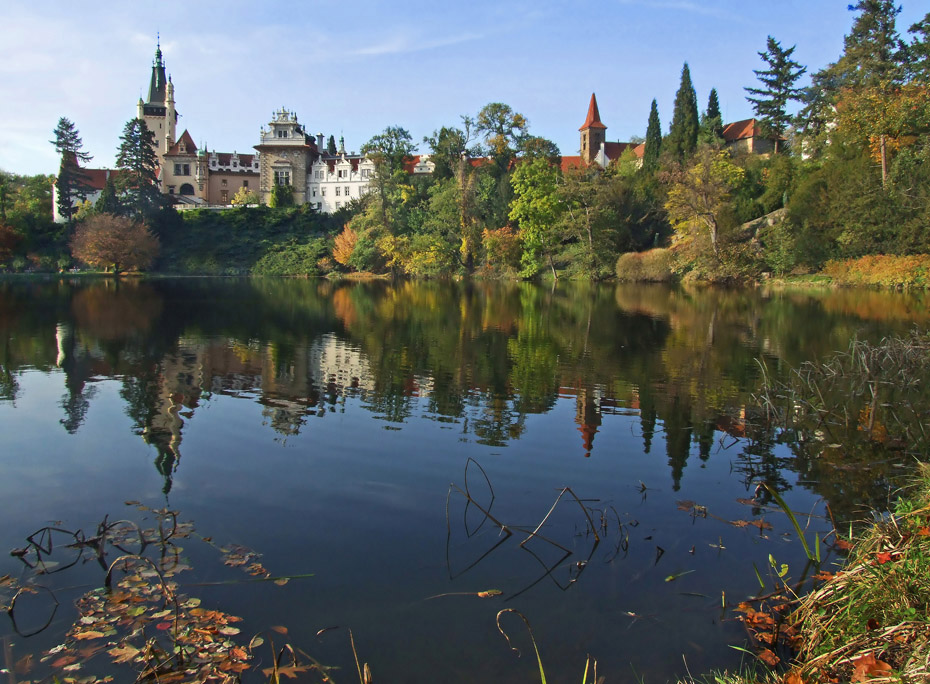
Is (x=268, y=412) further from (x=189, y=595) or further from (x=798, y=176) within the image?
(x=798, y=176)

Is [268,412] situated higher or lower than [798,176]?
lower

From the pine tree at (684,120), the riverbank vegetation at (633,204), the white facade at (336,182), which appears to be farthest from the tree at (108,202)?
the pine tree at (684,120)

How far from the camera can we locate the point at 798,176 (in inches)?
1838

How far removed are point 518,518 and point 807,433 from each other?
5160 millimetres

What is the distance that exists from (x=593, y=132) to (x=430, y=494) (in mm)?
87288

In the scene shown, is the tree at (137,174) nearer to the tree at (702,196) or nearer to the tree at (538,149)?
the tree at (538,149)

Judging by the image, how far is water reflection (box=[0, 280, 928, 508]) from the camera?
10.3 metres

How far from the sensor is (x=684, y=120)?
6066 cm

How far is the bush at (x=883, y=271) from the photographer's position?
35.2 m

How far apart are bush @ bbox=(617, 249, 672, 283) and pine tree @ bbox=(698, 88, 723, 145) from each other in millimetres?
16465

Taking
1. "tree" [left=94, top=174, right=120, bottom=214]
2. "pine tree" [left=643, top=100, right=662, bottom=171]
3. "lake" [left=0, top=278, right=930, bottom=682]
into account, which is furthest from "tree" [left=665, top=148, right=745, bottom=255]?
"tree" [left=94, top=174, right=120, bottom=214]

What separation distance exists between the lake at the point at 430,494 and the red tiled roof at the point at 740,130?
6077cm

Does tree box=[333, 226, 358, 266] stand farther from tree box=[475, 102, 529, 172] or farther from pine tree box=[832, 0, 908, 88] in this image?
pine tree box=[832, 0, 908, 88]

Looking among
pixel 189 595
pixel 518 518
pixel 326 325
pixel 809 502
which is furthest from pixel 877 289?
pixel 189 595
